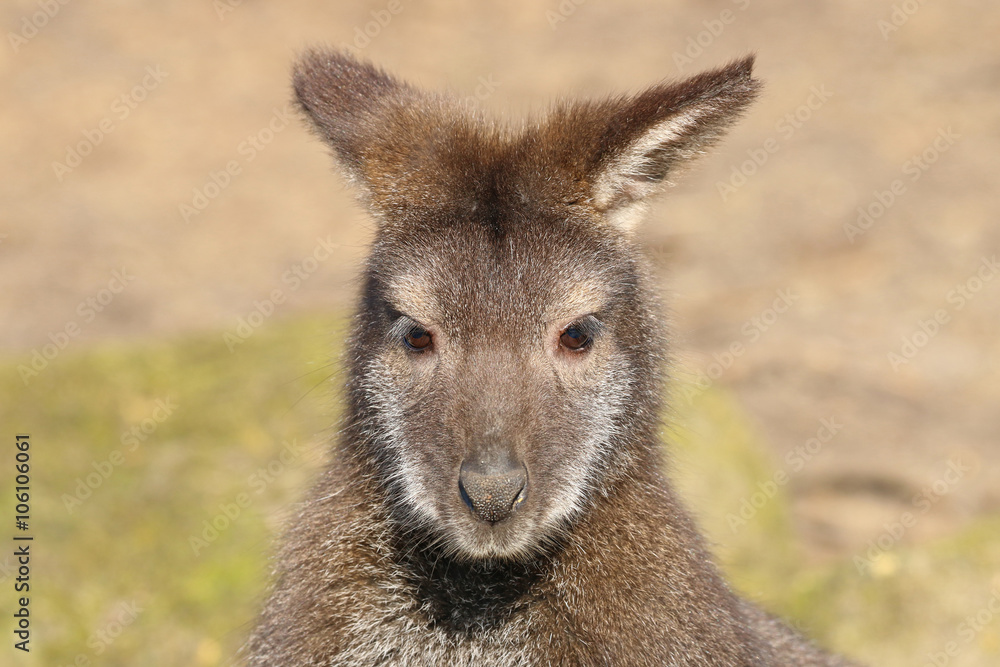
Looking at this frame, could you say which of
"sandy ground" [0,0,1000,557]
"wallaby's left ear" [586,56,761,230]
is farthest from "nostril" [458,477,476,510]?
"sandy ground" [0,0,1000,557]

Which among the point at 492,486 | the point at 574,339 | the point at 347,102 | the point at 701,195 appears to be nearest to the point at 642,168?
the point at 574,339

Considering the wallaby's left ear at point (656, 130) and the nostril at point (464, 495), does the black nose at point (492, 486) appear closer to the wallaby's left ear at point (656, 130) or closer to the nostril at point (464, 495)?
the nostril at point (464, 495)

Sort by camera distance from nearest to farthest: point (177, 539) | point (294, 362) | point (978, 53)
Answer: point (177, 539)
point (294, 362)
point (978, 53)

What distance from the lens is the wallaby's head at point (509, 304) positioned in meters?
4.96

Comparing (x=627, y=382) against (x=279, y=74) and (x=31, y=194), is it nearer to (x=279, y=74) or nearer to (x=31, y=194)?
(x=31, y=194)

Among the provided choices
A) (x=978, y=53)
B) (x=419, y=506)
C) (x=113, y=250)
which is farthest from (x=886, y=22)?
(x=419, y=506)

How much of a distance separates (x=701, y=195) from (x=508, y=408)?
11572 mm

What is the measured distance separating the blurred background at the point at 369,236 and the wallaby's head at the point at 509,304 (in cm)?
76

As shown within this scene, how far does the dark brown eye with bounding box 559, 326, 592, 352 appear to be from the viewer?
5.16 metres

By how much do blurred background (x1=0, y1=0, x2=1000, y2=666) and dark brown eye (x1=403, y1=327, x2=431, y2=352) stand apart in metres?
1.16

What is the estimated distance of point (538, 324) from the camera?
16.7 feet

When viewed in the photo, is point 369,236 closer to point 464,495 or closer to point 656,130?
point 656,130

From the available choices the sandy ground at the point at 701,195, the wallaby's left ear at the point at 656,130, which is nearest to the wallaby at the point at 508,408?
the wallaby's left ear at the point at 656,130

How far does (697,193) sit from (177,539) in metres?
9.53
